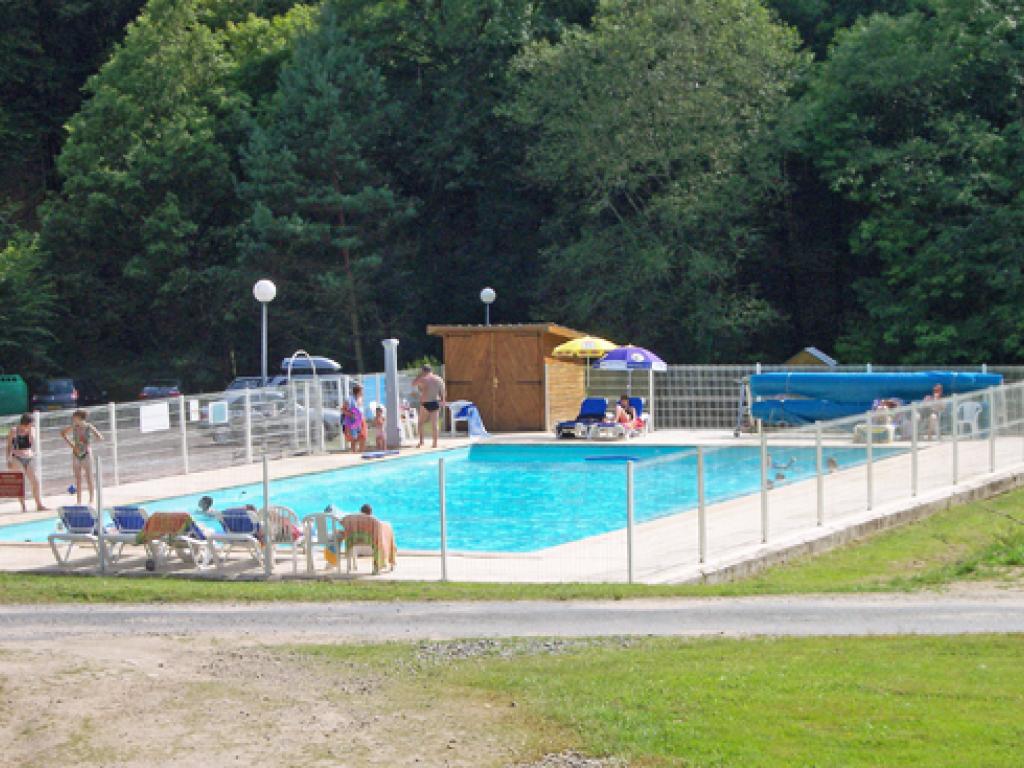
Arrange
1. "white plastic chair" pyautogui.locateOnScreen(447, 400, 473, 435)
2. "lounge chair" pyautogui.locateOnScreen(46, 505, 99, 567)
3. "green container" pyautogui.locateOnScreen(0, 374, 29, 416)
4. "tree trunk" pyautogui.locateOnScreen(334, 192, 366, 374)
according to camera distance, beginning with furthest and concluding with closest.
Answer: "tree trunk" pyautogui.locateOnScreen(334, 192, 366, 374)
"green container" pyautogui.locateOnScreen(0, 374, 29, 416)
"white plastic chair" pyautogui.locateOnScreen(447, 400, 473, 435)
"lounge chair" pyautogui.locateOnScreen(46, 505, 99, 567)

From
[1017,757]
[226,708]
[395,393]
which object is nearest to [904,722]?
[1017,757]

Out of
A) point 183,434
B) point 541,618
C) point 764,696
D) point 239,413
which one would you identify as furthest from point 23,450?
point 764,696

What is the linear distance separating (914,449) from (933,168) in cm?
2086

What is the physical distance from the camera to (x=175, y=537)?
16844 millimetres

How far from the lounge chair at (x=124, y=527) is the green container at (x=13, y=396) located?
110 feet

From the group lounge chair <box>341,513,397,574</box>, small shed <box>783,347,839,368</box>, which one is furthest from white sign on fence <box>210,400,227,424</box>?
small shed <box>783,347,839,368</box>

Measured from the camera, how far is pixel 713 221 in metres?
43.2

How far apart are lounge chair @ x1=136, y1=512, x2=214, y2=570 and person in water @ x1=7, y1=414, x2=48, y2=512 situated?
20.8 ft

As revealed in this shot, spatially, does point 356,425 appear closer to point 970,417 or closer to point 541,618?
point 970,417

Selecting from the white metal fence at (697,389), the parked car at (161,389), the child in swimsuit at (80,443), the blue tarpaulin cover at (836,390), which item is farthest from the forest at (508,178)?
the child in swimsuit at (80,443)

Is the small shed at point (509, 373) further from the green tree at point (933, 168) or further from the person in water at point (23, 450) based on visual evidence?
the person in water at point (23, 450)

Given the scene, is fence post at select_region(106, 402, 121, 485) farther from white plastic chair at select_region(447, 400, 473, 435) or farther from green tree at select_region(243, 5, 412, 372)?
green tree at select_region(243, 5, 412, 372)

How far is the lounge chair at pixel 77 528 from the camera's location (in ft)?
57.2

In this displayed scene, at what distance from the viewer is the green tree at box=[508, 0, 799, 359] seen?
42000 millimetres
